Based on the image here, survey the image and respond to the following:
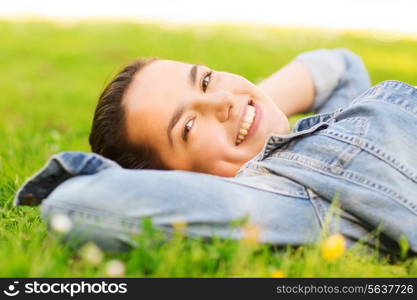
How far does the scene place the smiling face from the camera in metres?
3.33

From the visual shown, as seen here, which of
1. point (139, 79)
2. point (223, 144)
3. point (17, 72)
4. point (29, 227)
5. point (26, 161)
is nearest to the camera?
point (29, 227)

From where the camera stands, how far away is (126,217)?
100 inches

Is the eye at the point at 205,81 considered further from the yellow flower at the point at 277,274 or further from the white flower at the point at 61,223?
the yellow flower at the point at 277,274

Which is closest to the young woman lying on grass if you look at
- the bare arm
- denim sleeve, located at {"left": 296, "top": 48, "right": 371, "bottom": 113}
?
the bare arm

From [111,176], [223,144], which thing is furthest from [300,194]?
[111,176]

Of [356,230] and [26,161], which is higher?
[356,230]

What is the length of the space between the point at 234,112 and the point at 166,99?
35 centimetres

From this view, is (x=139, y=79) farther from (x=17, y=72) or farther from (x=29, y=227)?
(x=17, y=72)

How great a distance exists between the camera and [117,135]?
3543mm

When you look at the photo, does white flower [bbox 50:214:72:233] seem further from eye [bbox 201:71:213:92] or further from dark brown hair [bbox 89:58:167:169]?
eye [bbox 201:71:213:92]

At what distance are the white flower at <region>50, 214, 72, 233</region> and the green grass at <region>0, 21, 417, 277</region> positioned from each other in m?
0.05

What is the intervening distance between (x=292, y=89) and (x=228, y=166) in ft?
5.19

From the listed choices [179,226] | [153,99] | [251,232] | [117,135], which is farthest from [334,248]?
[117,135]

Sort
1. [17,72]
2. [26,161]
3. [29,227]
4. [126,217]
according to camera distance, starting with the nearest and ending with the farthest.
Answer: [126,217] < [29,227] < [26,161] < [17,72]
